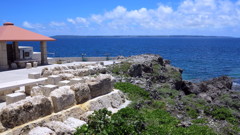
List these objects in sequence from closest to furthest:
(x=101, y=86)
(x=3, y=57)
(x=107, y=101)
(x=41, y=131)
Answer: (x=41, y=131) < (x=107, y=101) < (x=101, y=86) < (x=3, y=57)

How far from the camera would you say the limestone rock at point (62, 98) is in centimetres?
910

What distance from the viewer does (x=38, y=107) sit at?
8391 mm

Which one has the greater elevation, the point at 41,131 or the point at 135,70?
the point at 41,131

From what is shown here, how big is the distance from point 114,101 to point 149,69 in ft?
55.1

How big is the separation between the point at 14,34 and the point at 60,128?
61.2ft

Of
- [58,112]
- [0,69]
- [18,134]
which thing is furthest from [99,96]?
[0,69]

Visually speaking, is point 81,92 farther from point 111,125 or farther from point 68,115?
point 111,125

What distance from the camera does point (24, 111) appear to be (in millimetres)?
7891

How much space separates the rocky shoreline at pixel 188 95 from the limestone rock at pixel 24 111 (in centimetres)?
534

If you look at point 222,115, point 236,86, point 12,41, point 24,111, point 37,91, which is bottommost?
point 236,86

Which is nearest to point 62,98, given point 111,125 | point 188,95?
point 111,125

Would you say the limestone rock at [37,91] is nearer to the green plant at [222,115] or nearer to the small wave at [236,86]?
the green plant at [222,115]

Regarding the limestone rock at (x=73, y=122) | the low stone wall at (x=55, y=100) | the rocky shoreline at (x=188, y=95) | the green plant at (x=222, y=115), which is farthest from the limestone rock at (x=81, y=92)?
the green plant at (x=222, y=115)

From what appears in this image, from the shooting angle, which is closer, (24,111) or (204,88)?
(24,111)
